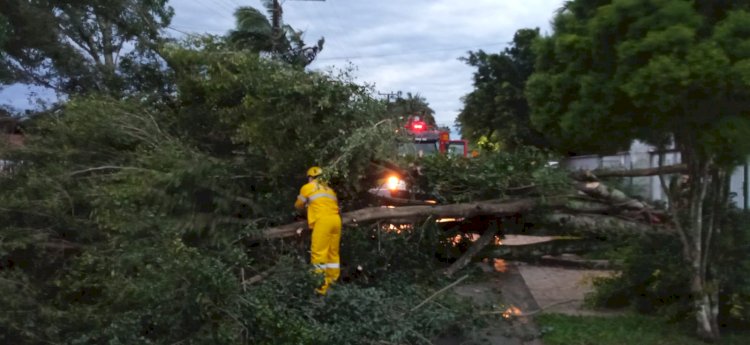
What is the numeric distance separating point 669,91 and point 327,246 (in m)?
3.29

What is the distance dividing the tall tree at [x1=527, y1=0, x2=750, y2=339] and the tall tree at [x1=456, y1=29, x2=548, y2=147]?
11.7 metres

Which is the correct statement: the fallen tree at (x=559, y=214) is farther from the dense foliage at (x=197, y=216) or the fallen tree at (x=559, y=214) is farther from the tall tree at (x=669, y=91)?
the tall tree at (x=669, y=91)

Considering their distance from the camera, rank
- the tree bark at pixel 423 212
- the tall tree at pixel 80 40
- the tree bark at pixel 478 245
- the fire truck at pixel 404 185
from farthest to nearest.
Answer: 1. the tall tree at pixel 80 40
2. the tree bark at pixel 478 245
3. the fire truck at pixel 404 185
4. the tree bark at pixel 423 212

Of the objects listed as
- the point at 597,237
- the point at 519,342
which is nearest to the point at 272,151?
the point at 519,342

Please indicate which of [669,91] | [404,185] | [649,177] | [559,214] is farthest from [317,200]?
[649,177]

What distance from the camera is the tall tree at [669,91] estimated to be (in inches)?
258

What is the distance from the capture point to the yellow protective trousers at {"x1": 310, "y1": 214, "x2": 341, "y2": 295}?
7.93 meters

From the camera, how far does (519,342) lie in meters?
8.11

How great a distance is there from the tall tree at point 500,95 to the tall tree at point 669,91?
1172cm

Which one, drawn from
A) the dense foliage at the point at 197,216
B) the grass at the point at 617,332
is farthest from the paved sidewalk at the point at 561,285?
the dense foliage at the point at 197,216

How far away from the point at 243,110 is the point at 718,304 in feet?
15.5

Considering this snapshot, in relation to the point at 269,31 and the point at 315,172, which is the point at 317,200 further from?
the point at 269,31

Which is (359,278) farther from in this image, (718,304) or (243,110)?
(718,304)

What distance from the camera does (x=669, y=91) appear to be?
6605mm
